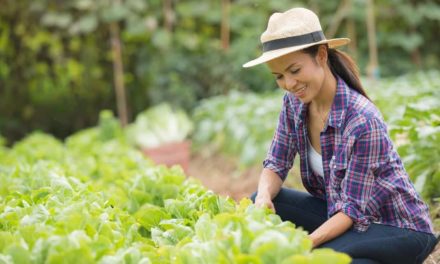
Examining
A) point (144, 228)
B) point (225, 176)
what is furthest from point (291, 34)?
point (225, 176)

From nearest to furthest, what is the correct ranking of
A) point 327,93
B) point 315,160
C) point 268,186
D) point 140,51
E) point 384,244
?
1. point 384,244
2. point 327,93
3. point 315,160
4. point 268,186
5. point 140,51

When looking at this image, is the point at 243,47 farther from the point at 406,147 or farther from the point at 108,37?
the point at 406,147

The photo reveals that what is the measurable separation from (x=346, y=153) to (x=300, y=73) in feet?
1.34

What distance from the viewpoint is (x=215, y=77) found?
35.9 feet

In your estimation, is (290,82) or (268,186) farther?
(268,186)

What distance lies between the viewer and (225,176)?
7500 millimetres

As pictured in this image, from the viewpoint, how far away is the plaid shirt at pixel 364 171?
2844 millimetres

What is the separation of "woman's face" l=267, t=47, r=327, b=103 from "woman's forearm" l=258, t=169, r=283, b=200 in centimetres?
56

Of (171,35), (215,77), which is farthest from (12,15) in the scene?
(215,77)

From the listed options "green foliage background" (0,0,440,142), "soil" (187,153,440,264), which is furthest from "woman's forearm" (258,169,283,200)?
"green foliage background" (0,0,440,142)

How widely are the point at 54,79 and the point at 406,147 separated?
33.1 feet

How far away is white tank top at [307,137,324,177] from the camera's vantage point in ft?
10.5

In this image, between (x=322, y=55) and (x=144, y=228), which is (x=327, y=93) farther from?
(x=144, y=228)

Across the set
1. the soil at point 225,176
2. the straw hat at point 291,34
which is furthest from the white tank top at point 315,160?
the soil at point 225,176
